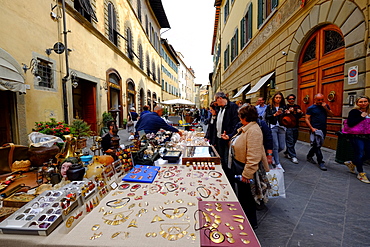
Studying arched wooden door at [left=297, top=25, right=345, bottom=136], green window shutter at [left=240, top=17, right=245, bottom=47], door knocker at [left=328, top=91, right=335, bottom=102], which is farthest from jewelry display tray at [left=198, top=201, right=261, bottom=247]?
green window shutter at [left=240, top=17, right=245, bottom=47]

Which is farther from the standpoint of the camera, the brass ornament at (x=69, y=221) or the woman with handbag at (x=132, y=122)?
the woman with handbag at (x=132, y=122)

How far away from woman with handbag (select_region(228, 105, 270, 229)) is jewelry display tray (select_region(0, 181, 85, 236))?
151 cm

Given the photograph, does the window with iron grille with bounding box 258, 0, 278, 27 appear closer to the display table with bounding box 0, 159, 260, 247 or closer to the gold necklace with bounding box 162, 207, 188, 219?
the display table with bounding box 0, 159, 260, 247

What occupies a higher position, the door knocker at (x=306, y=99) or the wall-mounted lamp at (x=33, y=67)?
the wall-mounted lamp at (x=33, y=67)

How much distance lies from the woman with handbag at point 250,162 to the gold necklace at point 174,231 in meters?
1.01

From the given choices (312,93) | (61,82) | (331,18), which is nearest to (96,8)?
(61,82)

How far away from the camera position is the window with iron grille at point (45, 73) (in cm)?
548

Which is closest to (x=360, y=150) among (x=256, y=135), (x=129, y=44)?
(x=256, y=135)

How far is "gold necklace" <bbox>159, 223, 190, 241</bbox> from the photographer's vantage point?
0.94 meters

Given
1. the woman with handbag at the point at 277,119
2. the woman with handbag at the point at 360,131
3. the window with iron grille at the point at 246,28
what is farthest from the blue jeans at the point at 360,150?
the window with iron grille at the point at 246,28

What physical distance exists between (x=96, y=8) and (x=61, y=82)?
449cm

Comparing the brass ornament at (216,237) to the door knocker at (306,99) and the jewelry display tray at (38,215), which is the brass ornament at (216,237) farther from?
the door knocker at (306,99)

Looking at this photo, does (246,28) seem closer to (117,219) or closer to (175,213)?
(175,213)

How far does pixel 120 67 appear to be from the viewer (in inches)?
464
